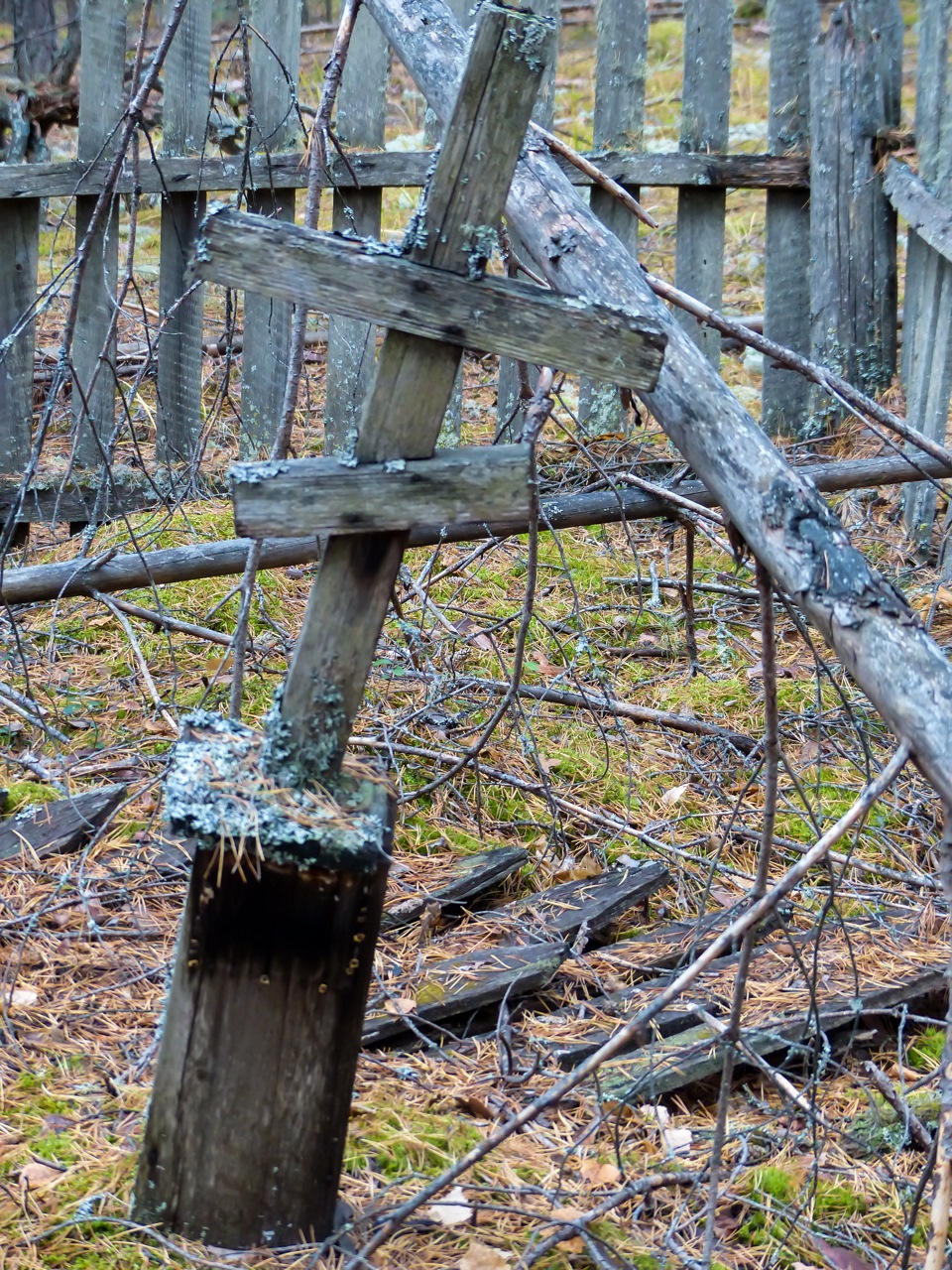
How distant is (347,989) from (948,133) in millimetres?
4475

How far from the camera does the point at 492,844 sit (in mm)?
3580

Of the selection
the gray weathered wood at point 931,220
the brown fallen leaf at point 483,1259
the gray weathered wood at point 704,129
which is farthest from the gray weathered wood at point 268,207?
the brown fallen leaf at point 483,1259

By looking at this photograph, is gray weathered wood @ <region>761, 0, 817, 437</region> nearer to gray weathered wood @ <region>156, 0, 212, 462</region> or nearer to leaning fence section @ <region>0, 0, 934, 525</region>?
leaning fence section @ <region>0, 0, 934, 525</region>

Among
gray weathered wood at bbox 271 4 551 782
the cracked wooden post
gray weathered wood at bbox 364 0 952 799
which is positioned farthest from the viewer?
the cracked wooden post

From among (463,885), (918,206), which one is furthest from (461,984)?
(918,206)

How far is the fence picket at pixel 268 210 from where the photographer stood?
5055 mm

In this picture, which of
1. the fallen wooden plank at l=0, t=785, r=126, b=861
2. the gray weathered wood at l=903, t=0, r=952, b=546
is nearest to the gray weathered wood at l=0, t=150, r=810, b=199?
the gray weathered wood at l=903, t=0, r=952, b=546

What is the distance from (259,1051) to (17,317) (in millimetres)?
4209

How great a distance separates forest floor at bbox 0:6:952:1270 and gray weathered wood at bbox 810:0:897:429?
16.8 inches

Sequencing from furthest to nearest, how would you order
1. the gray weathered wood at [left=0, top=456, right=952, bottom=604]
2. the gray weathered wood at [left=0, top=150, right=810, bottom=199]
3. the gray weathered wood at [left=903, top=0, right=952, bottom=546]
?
the gray weathered wood at [left=0, top=150, right=810, bottom=199] → the gray weathered wood at [left=903, top=0, right=952, bottom=546] → the gray weathered wood at [left=0, top=456, right=952, bottom=604]

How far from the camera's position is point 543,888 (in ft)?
11.3

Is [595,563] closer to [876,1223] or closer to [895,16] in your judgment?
[895,16]

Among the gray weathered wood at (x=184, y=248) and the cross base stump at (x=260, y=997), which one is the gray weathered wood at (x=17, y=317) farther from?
the cross base stump at (x=260, y=997)

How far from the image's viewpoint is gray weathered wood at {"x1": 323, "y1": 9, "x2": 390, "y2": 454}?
5113 mm
